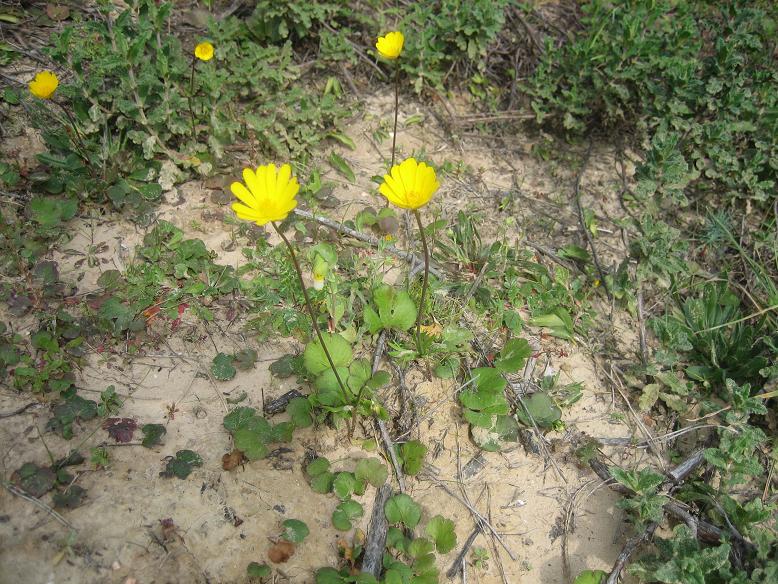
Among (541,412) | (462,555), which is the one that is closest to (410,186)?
(541,412)

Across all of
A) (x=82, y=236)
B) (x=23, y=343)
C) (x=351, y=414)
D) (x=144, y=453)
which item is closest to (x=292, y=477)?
(x=351, y=414)

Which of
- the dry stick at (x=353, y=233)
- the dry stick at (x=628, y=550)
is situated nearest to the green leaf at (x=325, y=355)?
the dry stick at (x=353, y=233)

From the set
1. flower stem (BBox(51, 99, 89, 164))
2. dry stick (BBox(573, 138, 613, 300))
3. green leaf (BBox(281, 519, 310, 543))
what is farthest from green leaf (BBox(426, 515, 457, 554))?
flower stem (BBox(51, 99, 89, 164))

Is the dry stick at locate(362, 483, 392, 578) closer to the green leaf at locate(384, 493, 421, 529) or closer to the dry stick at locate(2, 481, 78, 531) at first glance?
the green leaf at locate(384, 493, 421, 529)

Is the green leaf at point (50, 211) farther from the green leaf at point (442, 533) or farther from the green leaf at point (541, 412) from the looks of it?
the green leaf at point (541, 412)

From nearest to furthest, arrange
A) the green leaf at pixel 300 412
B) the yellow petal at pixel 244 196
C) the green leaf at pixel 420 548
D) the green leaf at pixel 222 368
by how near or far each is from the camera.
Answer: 1. the yellow petal at pixel 244 196
2. the green leaf at pixel 420 548
3. the green leaf at pixel 300 412
4. the green leaf at pixel 222 368

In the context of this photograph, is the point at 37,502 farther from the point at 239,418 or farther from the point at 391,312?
the point at 391,312
